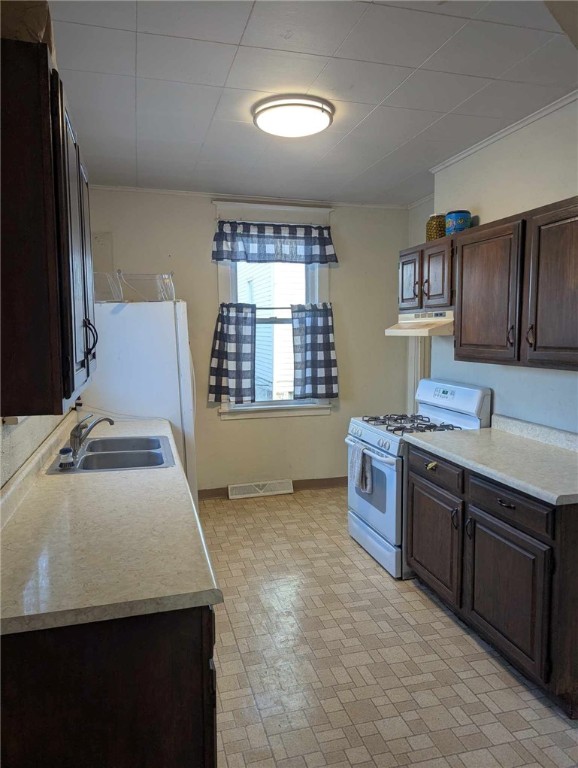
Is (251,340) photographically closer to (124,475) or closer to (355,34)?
(124,475)

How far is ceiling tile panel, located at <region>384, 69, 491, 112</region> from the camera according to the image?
2.44 metres

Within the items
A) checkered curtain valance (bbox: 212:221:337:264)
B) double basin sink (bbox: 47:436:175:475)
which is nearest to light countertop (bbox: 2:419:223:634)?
double basin sink (bbox: 47:436:175:475)

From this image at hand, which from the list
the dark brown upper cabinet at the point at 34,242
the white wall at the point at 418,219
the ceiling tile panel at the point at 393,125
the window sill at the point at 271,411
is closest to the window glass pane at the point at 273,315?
the window sill at the point at 271,411

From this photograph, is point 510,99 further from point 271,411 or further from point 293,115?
point 271,411

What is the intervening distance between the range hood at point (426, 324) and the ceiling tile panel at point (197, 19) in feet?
6.27

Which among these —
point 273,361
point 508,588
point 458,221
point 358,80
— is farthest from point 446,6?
point 273,361

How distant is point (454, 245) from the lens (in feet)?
10.4

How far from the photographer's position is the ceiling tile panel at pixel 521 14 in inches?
73.6

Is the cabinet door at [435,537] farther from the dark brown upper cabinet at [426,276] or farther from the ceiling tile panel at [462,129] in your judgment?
the ceiling tile panel at [462,129]

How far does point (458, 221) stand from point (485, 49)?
1175mm

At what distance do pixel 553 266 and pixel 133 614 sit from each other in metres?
2.22

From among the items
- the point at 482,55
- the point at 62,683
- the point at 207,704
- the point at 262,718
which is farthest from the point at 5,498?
the point at 482,55

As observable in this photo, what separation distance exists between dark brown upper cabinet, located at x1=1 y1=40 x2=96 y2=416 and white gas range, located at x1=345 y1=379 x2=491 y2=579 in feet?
7.46

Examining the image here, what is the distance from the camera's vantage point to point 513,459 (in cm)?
248
